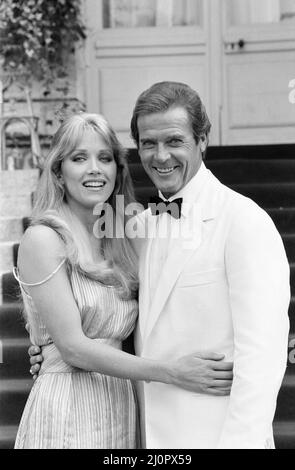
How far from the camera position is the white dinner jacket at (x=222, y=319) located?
7.47 ft

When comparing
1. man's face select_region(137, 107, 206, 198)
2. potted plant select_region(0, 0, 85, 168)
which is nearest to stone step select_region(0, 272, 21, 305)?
potted plant select_region(0, 0, 85, 168)

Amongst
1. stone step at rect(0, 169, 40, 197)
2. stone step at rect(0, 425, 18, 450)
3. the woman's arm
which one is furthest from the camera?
stone step at rect(0, 169, 40, 197)

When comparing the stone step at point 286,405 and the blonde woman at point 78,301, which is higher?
the blonde woman at point 78,301

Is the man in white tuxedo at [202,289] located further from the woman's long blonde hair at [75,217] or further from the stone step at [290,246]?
the stone step at [290,246]

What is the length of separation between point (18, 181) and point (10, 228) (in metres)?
0.54

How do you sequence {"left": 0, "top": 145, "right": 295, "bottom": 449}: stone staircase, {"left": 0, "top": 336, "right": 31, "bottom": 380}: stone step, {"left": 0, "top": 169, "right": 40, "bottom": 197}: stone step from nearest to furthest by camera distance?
{"left": 0, "top": 145, "right": 295, "bottom": 449}: stone staircase → {"left": 0, "top": 336, "right": 31, "bottom": 380}: stone step → {"left": 0, "top": 169, "right": 40, "bottom": 197}: stone step

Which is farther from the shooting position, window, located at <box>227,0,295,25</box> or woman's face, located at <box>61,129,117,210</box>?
window, located at <box>227,0,295,25</box>

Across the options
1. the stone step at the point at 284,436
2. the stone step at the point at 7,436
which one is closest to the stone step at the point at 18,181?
the stone step at the point at 7,436

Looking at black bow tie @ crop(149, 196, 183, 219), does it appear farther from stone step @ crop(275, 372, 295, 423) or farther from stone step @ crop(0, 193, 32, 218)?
stone step @ crop(0, 193, 32, 218)

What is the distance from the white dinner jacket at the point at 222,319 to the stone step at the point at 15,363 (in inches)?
81.6

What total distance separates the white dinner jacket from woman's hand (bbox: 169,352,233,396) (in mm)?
26

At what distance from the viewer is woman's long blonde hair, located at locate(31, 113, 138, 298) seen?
2732 mm

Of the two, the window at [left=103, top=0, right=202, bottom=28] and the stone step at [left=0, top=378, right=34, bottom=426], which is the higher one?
the window at [left=103, top=0, right=202, bottom=28]

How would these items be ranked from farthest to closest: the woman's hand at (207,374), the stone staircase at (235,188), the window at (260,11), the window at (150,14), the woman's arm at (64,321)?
the window at (150,14) < the window at (260,11) < the stone staircase at (235,188) < the woman's arm at (64,321) < the woman's hand at (207,374)
